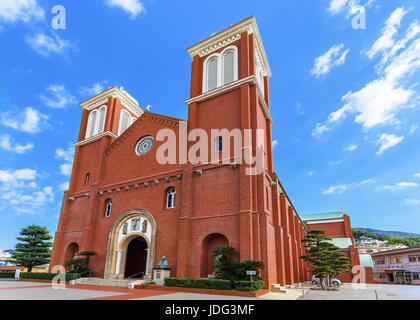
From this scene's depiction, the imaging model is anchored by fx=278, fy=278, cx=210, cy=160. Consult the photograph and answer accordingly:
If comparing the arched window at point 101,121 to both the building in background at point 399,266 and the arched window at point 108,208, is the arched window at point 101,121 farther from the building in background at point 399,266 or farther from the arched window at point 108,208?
the building in background at point 399,266

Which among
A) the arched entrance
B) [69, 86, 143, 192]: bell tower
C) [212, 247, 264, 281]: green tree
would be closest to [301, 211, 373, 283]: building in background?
[212, 247, 264, 281]: green tree

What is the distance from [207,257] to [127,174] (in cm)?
1044

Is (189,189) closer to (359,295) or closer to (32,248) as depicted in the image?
(359,295)

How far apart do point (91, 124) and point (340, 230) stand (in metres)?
41.9

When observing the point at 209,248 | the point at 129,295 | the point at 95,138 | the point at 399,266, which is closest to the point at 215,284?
the point at 209,248

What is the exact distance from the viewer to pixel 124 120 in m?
29.1

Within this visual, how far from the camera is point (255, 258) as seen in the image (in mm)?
15055

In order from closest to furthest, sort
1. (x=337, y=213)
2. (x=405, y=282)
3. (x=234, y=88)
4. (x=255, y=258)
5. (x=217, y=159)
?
(x=255, y=258) < (x=217, y=159) < (x=234, y=88) < (x=405, y=282) < (x=337, y=213)

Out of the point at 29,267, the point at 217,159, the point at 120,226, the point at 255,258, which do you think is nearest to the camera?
the point at 255,258

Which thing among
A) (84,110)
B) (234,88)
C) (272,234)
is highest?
(84,110)

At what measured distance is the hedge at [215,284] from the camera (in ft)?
43.1

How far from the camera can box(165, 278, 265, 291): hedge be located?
13125mm

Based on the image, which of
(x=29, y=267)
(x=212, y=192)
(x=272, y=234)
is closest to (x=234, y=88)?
(x=212, y=192)
